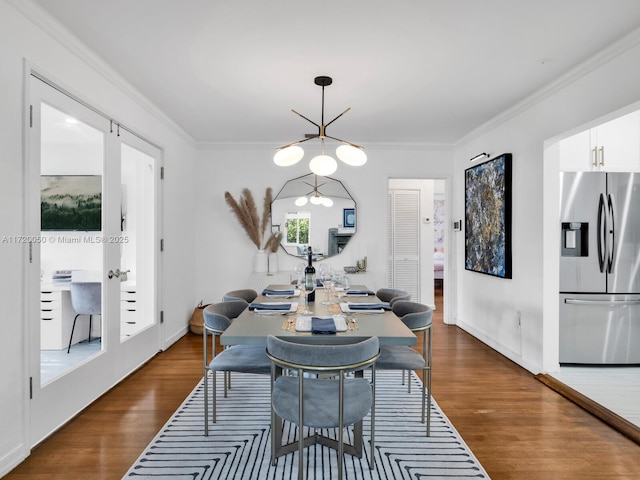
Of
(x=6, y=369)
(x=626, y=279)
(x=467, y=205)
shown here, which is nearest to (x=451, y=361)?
(x=626, y=279)

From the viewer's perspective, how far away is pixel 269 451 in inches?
86.2

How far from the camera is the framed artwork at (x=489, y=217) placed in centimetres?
383

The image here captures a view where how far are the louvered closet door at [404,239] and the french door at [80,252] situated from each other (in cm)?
387

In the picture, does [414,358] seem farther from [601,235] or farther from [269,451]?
[601,235]

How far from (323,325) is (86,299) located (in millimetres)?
1904

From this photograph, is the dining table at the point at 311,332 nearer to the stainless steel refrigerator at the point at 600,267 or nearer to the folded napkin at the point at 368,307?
the folded napkin at the point at 368,307

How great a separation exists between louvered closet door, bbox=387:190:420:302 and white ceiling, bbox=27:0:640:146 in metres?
2.45

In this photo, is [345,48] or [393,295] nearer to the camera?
[345,48]

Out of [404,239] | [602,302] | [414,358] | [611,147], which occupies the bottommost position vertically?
[414,358]

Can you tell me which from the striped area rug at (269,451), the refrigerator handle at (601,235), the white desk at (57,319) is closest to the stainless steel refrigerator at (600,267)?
the refrigerator handle at (601,235)

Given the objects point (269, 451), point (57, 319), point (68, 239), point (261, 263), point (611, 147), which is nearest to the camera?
point (269, 451)

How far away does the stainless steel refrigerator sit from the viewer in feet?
11.0

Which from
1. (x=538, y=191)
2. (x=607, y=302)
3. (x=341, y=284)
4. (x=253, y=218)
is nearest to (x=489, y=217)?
(x=538, y=191)

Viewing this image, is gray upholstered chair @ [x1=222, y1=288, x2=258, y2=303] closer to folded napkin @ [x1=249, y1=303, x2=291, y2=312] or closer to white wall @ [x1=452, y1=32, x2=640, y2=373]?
folded napkin @ [x1=249, y1=303, x2=291, y2=312]
